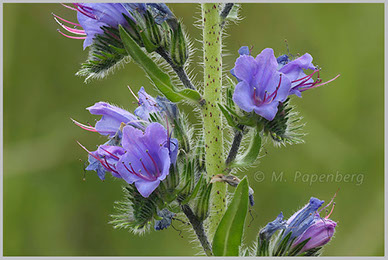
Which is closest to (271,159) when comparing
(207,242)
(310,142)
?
(310,142)

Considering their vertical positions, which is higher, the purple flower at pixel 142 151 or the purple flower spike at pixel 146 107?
the purple flower spike at pixel 146 107

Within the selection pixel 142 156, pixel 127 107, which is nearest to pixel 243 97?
pixel 142 156

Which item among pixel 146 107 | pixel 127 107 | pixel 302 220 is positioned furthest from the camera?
pixel 127 107

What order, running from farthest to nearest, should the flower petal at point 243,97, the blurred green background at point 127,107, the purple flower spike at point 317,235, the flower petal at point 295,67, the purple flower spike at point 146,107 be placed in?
the blurred green background at point 127,107 → the purple flower spike at point 146,107 → the purple flower spike at point 317,235 → the flower petal at point 295,67 → the flower petal at point 243,97

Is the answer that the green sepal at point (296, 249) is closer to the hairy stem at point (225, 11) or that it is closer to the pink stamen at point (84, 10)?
the hairy stem at point (225, 11)

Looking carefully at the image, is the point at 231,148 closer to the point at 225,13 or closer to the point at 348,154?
the point at 225,13

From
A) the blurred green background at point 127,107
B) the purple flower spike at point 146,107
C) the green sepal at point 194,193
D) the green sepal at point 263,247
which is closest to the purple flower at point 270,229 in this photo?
the green sepal at point 263,247

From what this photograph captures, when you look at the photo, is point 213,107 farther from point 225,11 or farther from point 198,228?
point 198,228
